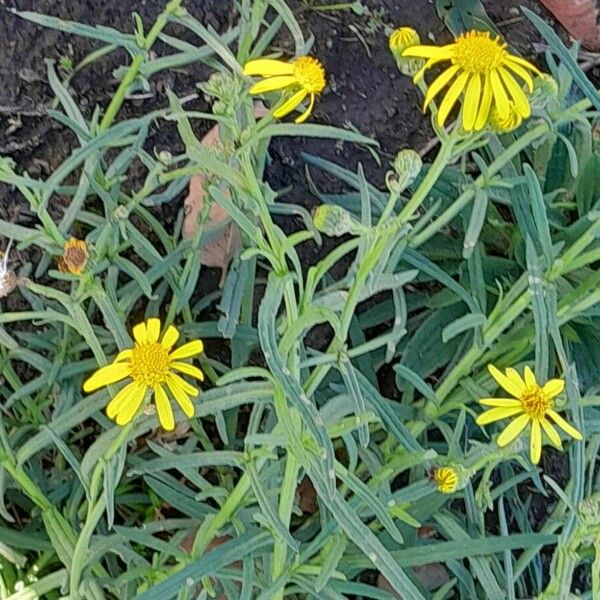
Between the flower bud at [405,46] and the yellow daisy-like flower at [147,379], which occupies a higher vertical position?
the flower bud at [405,46]

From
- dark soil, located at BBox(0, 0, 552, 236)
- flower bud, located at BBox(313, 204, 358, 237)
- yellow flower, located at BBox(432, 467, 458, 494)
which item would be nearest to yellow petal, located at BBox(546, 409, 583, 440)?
yellow flower, located at BBox(432, 467, 458, 494)

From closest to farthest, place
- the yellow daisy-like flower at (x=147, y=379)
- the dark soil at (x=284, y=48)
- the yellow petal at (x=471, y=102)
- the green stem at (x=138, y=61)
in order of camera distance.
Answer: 1. the yellow petal at (x=471, y=102)
2. the yellow daisy-like flower at (x=147, y=379)
3. the green stem at (x=138, y=61)
4. the dark soil at (x=284, y=48)

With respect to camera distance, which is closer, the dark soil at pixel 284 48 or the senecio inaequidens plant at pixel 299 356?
the senecio inaequidens plant at pixel 299 356

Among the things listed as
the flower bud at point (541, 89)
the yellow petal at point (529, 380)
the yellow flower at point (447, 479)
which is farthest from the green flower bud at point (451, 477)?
the flower bud at point (541, 89)

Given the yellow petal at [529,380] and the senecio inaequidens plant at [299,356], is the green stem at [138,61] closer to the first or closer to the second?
the senecio inaequidens plant at [299,356]

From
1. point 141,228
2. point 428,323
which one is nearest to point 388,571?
point 428,323

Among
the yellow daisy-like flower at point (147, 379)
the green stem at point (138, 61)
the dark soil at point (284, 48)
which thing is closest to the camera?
the yellow daisy-like flower at point (147, 379)

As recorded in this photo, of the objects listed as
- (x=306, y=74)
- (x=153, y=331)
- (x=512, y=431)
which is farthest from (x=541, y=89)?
(x=153, y=331)
